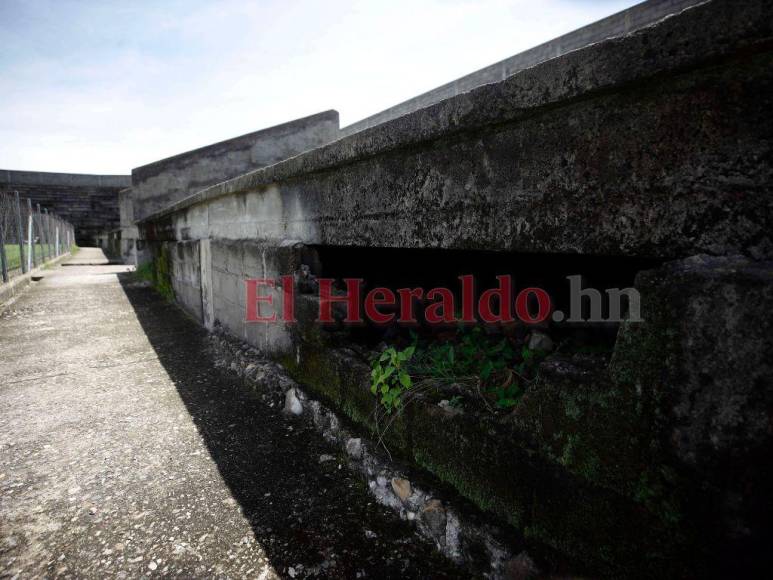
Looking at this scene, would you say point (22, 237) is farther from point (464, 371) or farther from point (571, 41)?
point (464, 371)

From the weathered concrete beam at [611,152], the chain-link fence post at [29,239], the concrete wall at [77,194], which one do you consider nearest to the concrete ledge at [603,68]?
the weathered concrete beam at [611,152]

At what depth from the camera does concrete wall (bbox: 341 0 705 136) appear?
12.8ft

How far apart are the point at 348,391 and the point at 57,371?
10.4 ft

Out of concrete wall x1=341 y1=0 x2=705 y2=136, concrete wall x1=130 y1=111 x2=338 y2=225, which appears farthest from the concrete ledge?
concrete wall x1=130 y1=111 x2=338 y2=225

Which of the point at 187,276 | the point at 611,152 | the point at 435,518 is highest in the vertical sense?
the point at 611,152

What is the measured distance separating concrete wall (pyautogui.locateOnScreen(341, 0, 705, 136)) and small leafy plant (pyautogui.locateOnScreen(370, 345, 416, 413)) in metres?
2.09

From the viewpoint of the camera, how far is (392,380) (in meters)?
1.96

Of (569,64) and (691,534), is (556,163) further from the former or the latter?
(691,534)

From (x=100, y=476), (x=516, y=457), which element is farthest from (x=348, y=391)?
(x=100, y=476)

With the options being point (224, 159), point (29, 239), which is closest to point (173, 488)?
point (224, 159)

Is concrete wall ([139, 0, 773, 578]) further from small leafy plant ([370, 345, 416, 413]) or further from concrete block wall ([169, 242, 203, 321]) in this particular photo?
concrete block wall ([169, 242, 203, 321])

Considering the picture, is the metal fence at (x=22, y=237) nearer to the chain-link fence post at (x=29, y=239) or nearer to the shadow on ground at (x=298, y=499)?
the chain-link fence post at (x=29, y=239)

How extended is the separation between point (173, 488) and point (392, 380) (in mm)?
1241

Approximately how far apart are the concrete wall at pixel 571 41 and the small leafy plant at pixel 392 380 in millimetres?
2093
